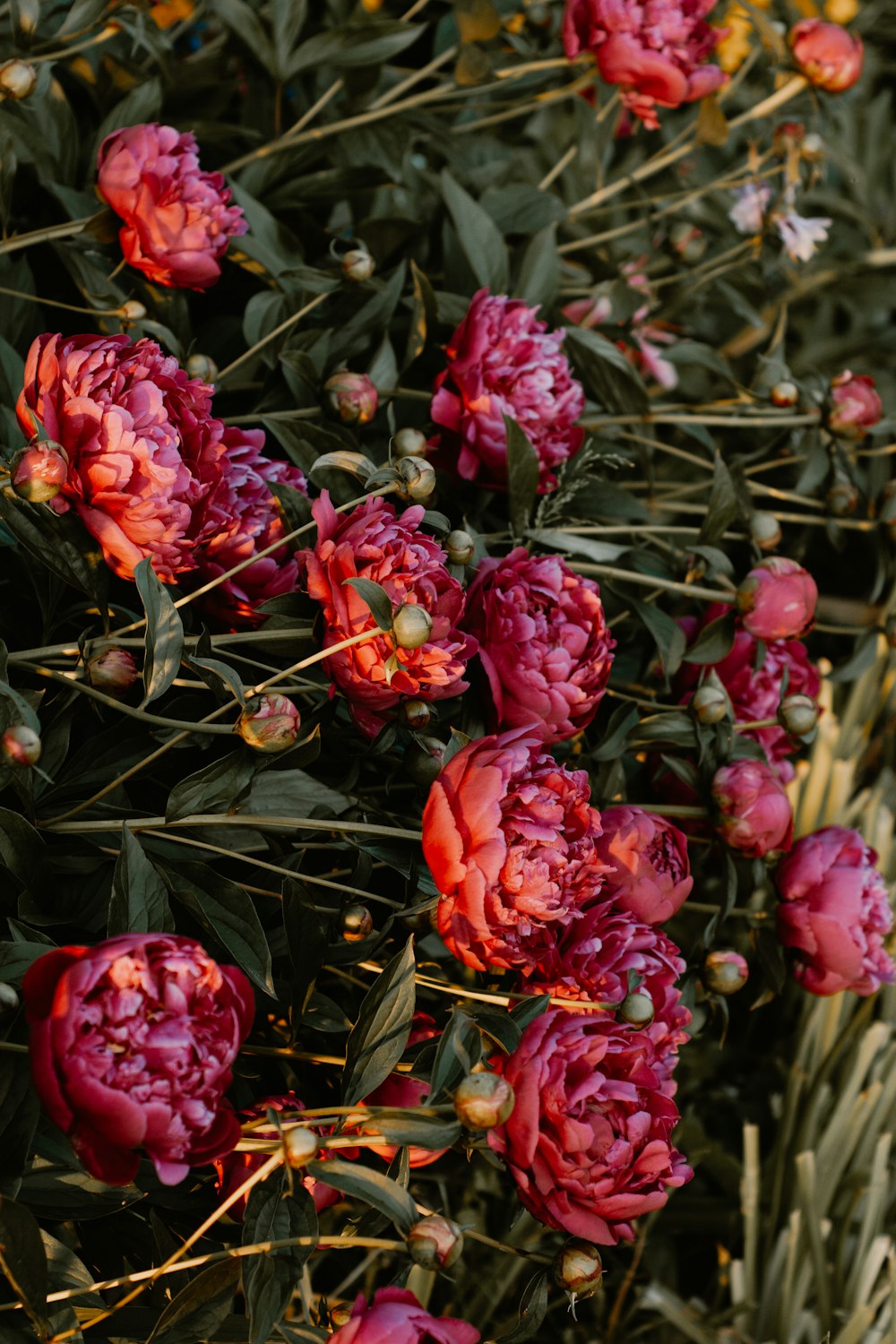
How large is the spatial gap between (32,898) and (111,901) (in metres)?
0.06

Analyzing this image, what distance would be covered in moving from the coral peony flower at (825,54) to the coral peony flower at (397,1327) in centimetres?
77

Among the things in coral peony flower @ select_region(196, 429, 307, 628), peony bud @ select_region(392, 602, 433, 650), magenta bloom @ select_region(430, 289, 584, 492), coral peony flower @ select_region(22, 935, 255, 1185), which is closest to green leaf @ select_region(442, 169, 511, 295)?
magenta bloom @ select_region(430, 289, 584, 492)

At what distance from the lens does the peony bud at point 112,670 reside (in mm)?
432

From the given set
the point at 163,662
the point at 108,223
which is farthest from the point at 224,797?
the point at 108,223

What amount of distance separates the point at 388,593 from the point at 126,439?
109 millimetres

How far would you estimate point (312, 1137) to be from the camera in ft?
1.19

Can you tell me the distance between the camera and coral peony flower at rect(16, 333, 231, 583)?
0.41 metres

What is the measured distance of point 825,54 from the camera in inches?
A: 29.8

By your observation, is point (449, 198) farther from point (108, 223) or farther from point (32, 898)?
point (32, 898)

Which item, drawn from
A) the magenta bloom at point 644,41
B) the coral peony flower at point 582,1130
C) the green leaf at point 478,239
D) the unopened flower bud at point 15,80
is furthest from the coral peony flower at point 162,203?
the coral peony flower at point 582,1130

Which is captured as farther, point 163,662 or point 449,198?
point 449,198

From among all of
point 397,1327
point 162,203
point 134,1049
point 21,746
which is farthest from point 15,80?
point 397,1327

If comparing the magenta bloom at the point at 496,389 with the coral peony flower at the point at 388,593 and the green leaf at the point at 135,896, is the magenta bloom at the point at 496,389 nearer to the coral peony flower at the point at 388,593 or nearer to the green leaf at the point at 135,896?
the coral peony flower at the point at 388,593

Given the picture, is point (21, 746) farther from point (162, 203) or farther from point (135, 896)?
point (162, 203)
